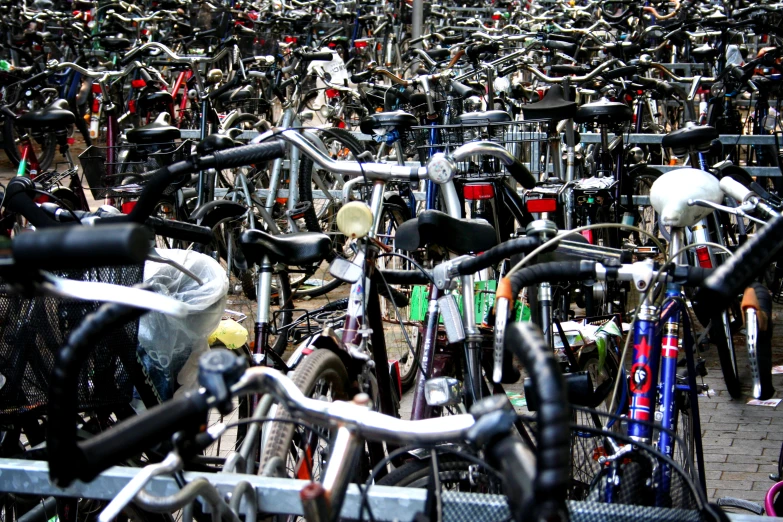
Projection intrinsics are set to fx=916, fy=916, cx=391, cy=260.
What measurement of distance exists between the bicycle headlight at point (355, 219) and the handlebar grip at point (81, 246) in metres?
1.65

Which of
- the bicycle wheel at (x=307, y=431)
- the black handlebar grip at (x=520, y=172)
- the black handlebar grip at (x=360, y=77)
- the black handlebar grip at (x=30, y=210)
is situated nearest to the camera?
the bicycle wheel at (x=307, y=431)

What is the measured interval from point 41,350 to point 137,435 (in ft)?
4.55

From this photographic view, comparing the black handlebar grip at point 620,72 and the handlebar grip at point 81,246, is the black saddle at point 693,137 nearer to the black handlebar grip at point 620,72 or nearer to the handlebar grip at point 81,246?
the black handlebar grip at point 620,72

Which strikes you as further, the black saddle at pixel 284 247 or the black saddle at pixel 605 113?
the black saddle at pixel 605 113

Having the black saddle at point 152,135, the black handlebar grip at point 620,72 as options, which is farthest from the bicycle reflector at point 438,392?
the black handlebar grip at point 620,72

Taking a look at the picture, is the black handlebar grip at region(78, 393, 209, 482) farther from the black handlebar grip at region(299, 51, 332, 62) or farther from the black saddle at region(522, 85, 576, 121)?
the black handlebar grip at region(299, 51, 332, 62)

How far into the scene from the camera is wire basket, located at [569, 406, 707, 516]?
5.56 feet

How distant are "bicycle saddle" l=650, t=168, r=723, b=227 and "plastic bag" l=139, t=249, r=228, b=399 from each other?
1546mm

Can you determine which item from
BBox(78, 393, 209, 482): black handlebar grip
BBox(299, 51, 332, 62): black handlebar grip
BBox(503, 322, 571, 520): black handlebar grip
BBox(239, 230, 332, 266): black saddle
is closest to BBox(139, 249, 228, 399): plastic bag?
BBox(239, 230, 332, 266): black saddle

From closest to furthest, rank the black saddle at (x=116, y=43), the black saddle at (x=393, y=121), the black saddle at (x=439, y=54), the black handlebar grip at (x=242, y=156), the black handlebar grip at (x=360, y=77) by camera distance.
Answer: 1. the black handlebar grip at (x=242, y=156)
2. the black saddle at (x=393, y=121)
3. the black handlebar grip at (x=360, y=77)
4. the black saddle at (x=439, y=54)
5. the black saddle at (x=116, y=43)

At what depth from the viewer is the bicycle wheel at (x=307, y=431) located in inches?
90.9

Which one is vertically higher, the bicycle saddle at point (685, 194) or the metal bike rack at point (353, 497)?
the bicycle saddle at point (685, 194)

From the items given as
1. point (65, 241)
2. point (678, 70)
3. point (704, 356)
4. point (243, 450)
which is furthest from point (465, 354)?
point (678, 70)

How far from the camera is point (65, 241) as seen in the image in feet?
4.22
